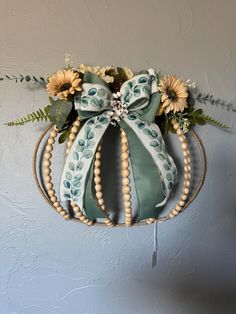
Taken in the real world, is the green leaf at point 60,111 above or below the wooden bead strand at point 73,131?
above

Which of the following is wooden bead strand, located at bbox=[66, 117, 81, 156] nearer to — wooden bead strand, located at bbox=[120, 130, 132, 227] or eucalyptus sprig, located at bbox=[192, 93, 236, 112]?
wooden bead strand, located at bbox=[120, 130, 132, 227]

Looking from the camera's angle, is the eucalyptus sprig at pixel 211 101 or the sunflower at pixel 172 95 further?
the eucalyptus sprig at pixel 211 101

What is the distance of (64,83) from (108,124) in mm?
109

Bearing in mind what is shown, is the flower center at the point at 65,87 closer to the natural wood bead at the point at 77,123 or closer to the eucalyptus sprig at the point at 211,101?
the natural wood bead at the point at 77,123

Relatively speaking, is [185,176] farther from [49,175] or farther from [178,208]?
[49,175]

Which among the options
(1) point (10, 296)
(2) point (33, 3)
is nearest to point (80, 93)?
(2) point (33, 3)

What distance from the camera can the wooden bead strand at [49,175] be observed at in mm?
609

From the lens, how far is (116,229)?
0.70m

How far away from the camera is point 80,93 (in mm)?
568

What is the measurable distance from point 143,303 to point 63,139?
43 centimetres

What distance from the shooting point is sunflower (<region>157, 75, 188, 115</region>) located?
0.58 m

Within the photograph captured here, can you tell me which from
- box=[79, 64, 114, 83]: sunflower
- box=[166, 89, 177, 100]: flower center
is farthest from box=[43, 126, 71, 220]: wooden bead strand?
box=[166, 89, 177, 100]: flower center

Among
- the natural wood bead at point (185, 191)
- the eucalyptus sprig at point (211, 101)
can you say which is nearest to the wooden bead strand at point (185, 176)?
the natural wood bead at point (185, 191)

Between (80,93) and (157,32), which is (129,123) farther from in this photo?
(157,32)
